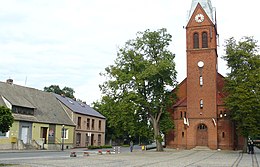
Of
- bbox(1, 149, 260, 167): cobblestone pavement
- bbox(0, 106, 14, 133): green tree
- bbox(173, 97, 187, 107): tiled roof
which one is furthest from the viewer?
bbox(173, 97, 187, 107): tiled roof

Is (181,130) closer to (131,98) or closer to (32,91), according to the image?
(131,98)

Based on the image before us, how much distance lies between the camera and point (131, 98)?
40812 millimetres

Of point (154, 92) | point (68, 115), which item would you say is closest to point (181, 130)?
point (154, 92)

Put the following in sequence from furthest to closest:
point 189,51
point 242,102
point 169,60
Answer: point 189,51, point 169,60, point 242,102

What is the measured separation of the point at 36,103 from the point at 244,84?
93.9 ft

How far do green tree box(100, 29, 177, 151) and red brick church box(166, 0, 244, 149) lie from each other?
18.5ft

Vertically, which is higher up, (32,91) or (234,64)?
(234,64)

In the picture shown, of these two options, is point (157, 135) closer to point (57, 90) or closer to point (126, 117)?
point (126, 117)

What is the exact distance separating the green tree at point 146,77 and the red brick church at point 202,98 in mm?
5652

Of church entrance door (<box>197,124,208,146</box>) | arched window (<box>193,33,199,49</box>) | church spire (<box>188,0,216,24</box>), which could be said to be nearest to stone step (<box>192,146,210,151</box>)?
church entrance door (<box>197,124,208,146</box>)

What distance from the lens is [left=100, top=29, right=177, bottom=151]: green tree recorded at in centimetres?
4128

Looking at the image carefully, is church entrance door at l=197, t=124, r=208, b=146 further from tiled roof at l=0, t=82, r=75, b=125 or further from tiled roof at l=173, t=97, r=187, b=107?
tiled roof at l=0, t=82, r=75, b=125

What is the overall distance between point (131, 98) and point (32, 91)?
56.5 feet

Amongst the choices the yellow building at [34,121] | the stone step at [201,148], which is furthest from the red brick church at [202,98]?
the yellow building at [34,121]
